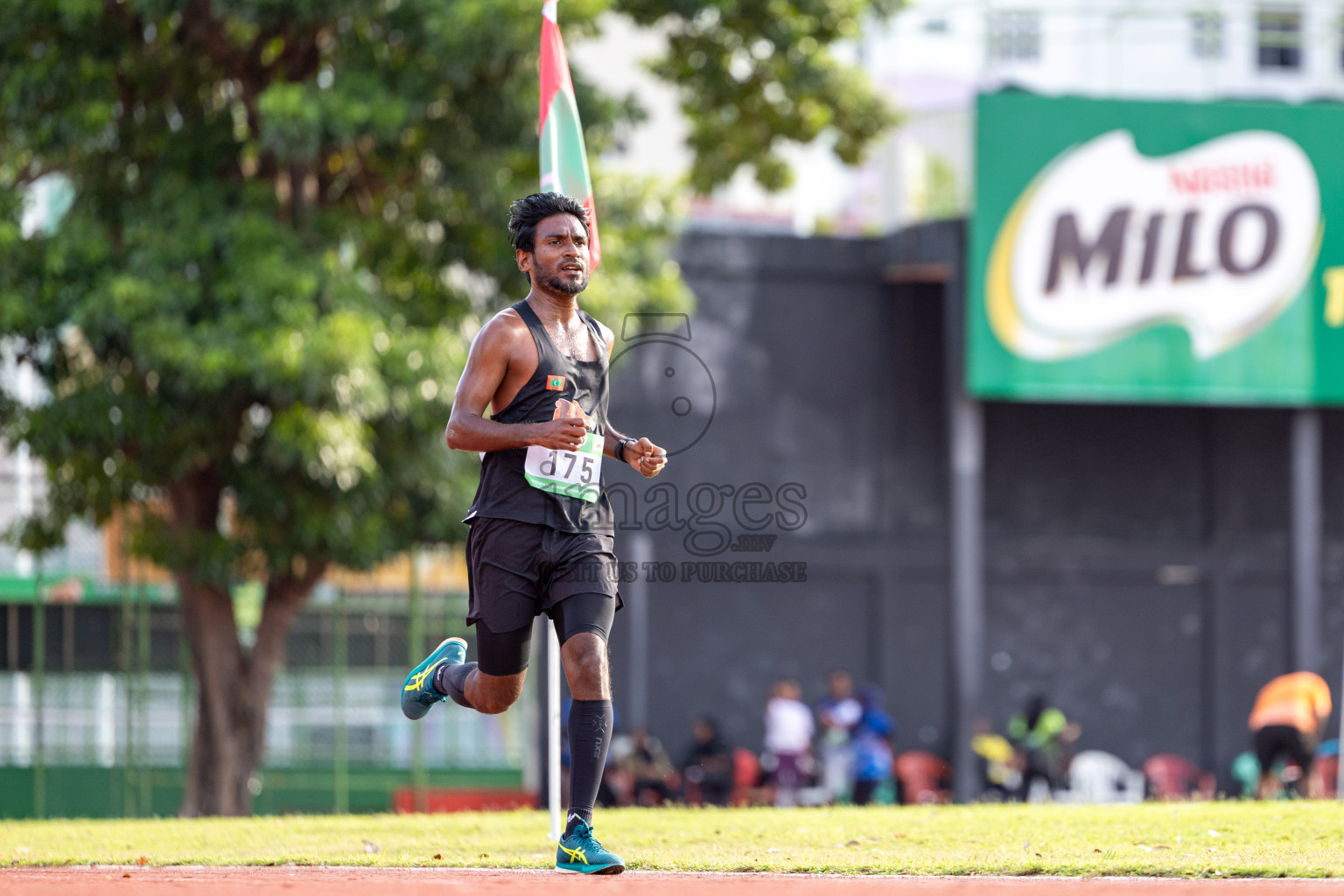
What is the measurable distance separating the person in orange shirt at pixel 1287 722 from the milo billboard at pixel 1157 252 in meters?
3.70

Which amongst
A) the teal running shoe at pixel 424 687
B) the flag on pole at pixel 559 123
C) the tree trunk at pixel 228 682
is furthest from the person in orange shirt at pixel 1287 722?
the teal running shoe at pixel 424 687

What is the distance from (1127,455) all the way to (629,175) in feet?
25.8

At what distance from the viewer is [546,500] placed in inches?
207

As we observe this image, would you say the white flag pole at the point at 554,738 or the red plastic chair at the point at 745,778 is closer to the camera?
the white flag pole at the point at 554,738

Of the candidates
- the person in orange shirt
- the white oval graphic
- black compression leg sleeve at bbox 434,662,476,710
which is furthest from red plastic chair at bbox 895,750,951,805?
black compression leg sleeve at bbox 434,662,476,710

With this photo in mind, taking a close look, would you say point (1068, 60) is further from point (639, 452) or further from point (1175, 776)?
point (639, 452)

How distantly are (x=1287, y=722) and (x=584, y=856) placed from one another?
10.6 m

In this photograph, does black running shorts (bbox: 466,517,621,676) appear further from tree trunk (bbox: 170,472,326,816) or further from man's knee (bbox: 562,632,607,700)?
tree trunk (bbox: 170,472,326,816)

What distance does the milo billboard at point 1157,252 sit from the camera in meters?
16.7

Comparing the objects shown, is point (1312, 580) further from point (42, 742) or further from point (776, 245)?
point (42, 742)

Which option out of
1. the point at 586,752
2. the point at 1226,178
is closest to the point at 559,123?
the point at 586,752

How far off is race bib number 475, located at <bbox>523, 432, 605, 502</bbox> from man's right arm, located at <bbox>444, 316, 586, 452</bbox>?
0.19 feet

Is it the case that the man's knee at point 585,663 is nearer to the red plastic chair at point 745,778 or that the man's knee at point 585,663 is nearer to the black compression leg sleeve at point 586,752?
the black compression leg sleeve at point 586,752

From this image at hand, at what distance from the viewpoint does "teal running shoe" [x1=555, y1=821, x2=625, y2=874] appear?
4957 millimetres
